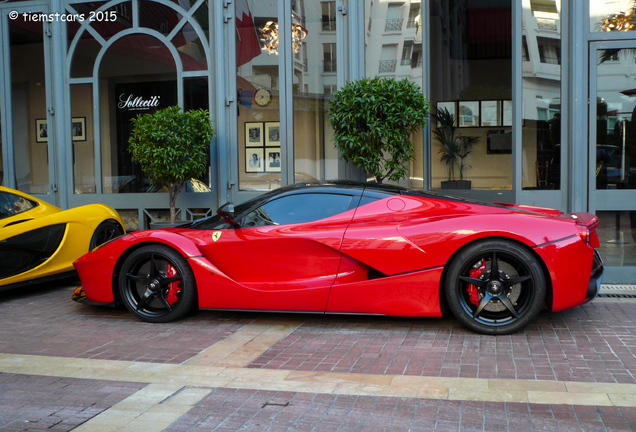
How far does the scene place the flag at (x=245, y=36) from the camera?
927cm

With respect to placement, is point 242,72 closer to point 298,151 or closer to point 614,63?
point 298,151

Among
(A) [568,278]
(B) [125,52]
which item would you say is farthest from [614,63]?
(B) [125,52]

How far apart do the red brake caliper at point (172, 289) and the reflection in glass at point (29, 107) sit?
5.75 meters

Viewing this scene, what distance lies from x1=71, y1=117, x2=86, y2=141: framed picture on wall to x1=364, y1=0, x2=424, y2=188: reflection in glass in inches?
187

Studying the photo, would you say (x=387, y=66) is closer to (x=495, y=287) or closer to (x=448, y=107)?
(x=448, y=107)

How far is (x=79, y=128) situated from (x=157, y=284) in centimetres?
546

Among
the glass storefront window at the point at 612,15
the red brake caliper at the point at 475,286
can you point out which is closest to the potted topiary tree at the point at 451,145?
the glass storefront window at the point at 612,15

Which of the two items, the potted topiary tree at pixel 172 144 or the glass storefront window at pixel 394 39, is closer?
the potted topiary tree at pixel 172 144

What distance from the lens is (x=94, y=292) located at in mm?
5840

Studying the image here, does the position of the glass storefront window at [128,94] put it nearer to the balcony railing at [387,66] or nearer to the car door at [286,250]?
the balcony railing at [387,66]

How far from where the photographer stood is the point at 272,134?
9227 millimetres

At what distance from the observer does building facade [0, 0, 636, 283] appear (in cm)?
780

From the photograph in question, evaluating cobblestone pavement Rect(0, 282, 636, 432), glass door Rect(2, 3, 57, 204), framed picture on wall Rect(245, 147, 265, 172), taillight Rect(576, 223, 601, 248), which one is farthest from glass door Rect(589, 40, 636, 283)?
glass door Rect(2, 3, 57, 204)

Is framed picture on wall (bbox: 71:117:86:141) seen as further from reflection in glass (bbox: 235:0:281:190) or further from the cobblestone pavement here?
the cobblestone pavement
